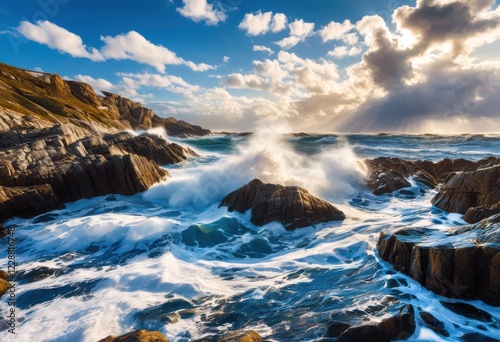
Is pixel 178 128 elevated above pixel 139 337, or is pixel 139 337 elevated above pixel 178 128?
pixel 178 128

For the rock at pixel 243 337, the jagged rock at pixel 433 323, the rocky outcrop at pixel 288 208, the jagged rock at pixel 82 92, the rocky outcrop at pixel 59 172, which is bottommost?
the jagged rock at pixel 433 323

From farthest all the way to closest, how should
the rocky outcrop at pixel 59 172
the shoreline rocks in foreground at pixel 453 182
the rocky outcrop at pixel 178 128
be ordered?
the rocky outcrop at pixel 178 128, the rocky outcrop at pixel 59 172, the shoreline rocks in foreground at pixel 453 182

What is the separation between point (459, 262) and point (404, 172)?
62.7ft

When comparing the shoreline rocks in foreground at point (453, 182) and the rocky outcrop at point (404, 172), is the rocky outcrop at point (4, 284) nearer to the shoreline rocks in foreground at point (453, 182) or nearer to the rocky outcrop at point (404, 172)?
the shoreline rocks in foreground at point (453, 182)

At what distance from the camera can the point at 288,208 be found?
49.9 feet

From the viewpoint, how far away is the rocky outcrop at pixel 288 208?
14.9 metres

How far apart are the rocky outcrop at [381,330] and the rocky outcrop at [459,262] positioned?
5.96ft

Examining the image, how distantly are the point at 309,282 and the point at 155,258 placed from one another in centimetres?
639

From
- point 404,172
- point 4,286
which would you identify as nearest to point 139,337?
point 4,286

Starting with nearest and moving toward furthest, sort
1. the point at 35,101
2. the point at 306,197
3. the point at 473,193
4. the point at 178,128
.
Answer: the point at 473,193, the point at 306,197, the point at 35,101, the point at 178,128

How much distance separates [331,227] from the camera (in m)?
14.4

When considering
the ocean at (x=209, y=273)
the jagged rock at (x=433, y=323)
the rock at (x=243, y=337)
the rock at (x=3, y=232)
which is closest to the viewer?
the rock at (x=243, y=337)

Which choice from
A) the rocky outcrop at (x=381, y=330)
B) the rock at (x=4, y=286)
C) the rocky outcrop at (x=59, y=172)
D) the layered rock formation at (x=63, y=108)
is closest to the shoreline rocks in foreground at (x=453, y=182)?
the rocky outcrop at (x=381, y=330)

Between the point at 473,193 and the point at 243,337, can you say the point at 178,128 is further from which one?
the point at 243,337
